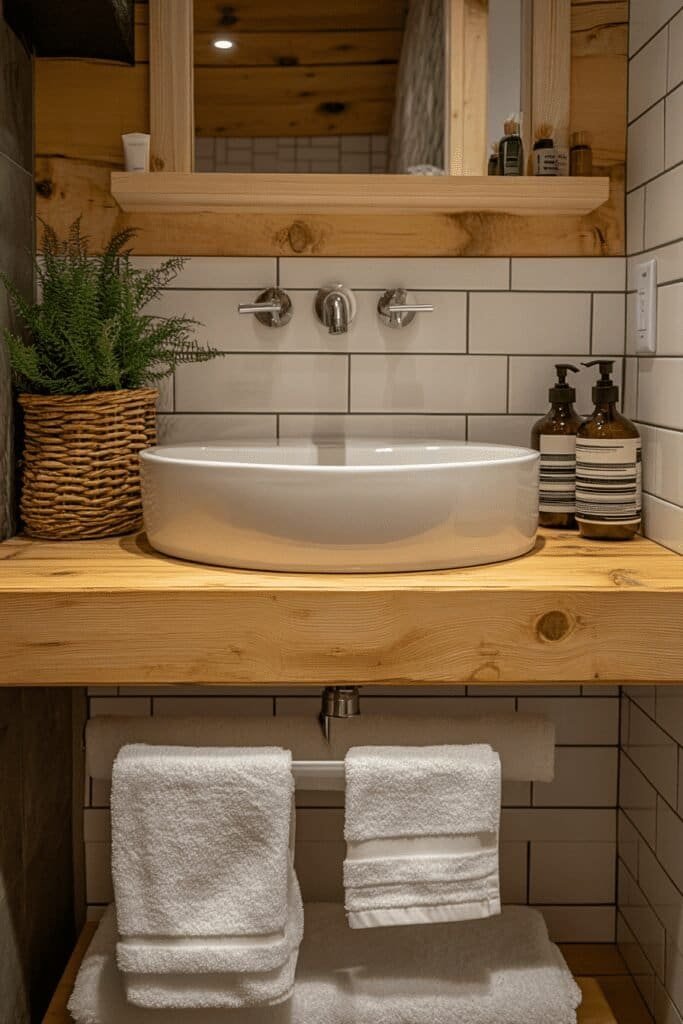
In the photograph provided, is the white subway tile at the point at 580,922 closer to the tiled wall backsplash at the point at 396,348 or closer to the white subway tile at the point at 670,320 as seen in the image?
the tiled wall backsplash at the point at 396,348

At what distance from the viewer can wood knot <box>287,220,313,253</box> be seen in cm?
172

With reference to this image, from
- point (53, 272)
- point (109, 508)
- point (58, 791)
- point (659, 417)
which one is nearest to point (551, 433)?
point (659, 417)

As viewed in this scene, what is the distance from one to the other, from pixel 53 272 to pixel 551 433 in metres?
0.80

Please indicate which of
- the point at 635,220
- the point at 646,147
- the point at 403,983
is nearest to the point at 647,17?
the point at 646,147

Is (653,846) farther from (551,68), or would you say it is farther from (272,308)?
(551,68)

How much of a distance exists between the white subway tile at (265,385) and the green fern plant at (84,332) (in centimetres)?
13

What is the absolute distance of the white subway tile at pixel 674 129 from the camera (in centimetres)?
145

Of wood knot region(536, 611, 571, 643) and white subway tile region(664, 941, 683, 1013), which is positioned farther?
white subway tile region(664, 941, 683, 1013)

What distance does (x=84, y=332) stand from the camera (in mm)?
1472

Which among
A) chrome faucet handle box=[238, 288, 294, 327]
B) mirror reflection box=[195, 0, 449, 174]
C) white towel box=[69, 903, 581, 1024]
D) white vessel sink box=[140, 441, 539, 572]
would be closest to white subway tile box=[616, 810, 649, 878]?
white towel box=[69, 903, 581, 1024]

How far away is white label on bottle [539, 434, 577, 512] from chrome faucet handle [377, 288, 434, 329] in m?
0.30

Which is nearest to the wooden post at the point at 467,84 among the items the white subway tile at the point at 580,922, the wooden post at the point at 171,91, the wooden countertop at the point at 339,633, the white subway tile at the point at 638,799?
the wooden post at the point at 171,91

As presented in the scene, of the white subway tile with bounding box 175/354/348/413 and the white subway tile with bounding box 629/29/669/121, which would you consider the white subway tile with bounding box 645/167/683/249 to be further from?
the white subway tile with bounding box 175/354/348/413

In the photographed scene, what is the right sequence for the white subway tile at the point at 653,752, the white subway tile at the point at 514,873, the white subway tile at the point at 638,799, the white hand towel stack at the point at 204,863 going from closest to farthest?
1. the white hand towel stack at the point at 204,863
2. the white subway tile at the point at 653,752
3. the white subway tile at the point at 638,799
4. the white subway tile at the point at 514,873
